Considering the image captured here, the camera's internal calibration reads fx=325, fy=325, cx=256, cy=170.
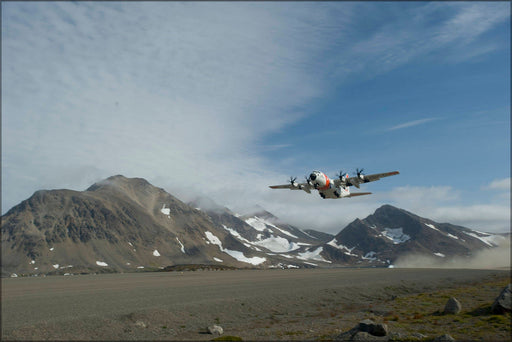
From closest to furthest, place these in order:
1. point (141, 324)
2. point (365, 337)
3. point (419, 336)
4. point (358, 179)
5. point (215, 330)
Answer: point (365, 337), point (419, 336), point (215, 330), point (141, 324), point (358, 179)

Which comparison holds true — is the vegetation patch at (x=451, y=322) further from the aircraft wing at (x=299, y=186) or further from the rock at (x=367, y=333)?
the aircraft wing at (x=299, y=186)

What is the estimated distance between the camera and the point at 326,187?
5456 centimetres

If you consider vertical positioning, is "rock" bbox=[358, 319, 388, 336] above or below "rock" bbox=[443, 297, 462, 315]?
above

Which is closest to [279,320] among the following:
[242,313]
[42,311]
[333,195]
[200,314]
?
[242,313]

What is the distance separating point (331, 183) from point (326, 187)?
1.24m

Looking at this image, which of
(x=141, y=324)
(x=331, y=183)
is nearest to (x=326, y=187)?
(x=331, y=183)

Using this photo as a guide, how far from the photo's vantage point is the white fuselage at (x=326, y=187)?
5244 cm

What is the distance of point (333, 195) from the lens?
57.2 metres

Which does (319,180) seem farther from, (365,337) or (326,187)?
(365,337)

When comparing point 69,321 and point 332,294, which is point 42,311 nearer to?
point 69,321

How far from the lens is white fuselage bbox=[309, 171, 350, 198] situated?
52.4m

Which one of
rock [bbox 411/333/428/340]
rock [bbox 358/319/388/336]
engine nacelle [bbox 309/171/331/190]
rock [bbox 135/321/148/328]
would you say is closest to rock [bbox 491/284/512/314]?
rock [bbox 411/333/428/340]

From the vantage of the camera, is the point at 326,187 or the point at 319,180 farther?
the point at 326,187

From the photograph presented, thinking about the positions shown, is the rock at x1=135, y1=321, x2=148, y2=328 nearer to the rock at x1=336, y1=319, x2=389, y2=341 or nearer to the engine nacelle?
the rock at x1=336, y1=319, x2=389, y2=341
